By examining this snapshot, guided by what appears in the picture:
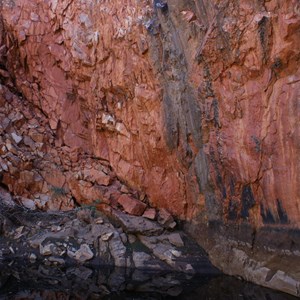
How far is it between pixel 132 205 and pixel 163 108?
1817 millimetres

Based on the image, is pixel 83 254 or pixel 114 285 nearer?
pixel 114 285

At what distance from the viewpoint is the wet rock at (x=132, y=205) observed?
27.7ft

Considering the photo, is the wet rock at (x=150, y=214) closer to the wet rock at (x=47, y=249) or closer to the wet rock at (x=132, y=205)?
the wet rock at (x=132, y=205)

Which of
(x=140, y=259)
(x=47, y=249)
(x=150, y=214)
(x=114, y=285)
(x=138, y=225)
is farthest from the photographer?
(x=150, y=214)

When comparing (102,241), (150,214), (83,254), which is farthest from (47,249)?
(150,214)

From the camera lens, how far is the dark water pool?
6.54 m

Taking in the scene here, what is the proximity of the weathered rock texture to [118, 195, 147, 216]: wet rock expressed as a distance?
0.23m

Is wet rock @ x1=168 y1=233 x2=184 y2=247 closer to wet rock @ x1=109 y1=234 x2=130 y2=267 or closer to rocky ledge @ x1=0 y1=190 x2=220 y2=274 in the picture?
rocky ledge @ x1=0 y1=190 x2=220 y2=274

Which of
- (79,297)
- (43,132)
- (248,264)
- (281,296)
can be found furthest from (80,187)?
(281,296)

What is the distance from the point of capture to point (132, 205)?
333 inches

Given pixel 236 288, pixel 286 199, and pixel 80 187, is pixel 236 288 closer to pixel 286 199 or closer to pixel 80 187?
pixel 286 199

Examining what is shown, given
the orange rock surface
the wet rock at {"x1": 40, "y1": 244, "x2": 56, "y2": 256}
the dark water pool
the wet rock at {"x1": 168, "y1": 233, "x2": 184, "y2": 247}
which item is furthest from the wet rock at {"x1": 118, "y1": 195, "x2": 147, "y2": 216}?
the wet rock at {"x1": 40, "y1": 244, "x2": 56, "y2": 256}

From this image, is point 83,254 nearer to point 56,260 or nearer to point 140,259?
point 56,260

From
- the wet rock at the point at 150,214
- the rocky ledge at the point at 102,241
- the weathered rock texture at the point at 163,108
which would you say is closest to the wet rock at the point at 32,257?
the rocky ledge at the point at 102,241
